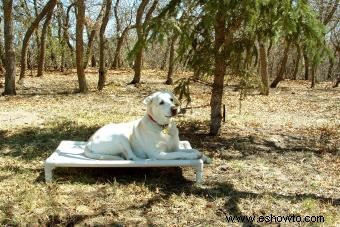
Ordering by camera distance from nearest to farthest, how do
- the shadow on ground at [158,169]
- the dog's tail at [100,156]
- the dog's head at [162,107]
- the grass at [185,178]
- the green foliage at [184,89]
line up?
the grass at [185,178]
the shadow on ground at [158,169]
the dog's head at [162,107]
the dog's tail at [100,156]
the green foliage at [184,89]

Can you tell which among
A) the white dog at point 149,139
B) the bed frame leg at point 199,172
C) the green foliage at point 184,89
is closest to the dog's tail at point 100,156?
the white dog at point 149,139

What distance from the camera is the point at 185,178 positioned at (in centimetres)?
633

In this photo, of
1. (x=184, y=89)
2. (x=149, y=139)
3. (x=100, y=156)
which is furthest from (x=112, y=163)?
(x=184, y=89)

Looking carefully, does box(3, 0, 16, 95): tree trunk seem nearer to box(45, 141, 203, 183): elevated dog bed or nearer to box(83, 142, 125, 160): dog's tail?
box(83, 142, 125, 160): dog's tail

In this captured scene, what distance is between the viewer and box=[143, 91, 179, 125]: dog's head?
5.98m

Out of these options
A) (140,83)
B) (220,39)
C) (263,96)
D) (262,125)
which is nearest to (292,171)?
→ (220,39)

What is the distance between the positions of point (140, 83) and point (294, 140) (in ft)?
36.6

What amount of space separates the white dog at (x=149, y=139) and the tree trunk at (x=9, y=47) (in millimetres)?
9720

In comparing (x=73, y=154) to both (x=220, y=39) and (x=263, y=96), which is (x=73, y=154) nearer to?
(x=220, y=39)

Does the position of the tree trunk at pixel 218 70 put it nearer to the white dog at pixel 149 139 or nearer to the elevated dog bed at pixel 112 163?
the white dog at pixel 149 139

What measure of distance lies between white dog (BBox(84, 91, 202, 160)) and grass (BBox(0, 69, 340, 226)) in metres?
0.33

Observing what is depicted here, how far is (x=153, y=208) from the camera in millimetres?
5305

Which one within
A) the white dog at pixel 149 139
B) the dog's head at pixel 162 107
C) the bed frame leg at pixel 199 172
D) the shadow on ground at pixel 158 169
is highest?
the dog's head at pixel 162 107

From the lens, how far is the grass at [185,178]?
5.17m
